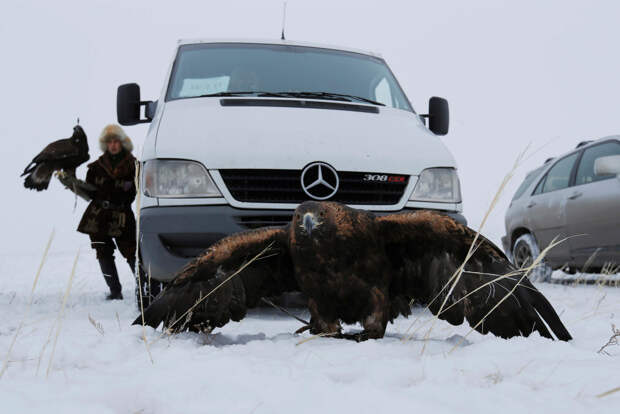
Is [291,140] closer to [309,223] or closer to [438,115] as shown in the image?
[309,223]

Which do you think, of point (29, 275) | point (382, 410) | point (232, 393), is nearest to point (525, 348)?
point (382, 410)

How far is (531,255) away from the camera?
8219 mm

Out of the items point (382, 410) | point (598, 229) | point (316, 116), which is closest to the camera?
point (382, 410)

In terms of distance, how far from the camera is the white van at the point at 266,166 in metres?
3.63

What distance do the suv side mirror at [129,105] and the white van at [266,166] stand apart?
60 centimetres

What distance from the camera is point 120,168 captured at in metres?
5.96

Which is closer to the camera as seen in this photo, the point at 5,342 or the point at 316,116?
the point at 5,342

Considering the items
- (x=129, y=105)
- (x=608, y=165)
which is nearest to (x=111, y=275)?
(x=129, y=105)

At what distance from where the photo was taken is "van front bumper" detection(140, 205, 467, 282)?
11.8 feet

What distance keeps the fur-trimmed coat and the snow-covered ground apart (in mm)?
3015

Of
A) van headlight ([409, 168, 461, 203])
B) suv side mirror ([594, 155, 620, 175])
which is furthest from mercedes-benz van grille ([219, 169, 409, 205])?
suv side mirror ([594, 155, 620, 175])

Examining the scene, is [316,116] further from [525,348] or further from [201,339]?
[525,348]

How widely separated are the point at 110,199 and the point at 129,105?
141cm

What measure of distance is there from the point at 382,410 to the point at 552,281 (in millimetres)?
7796
